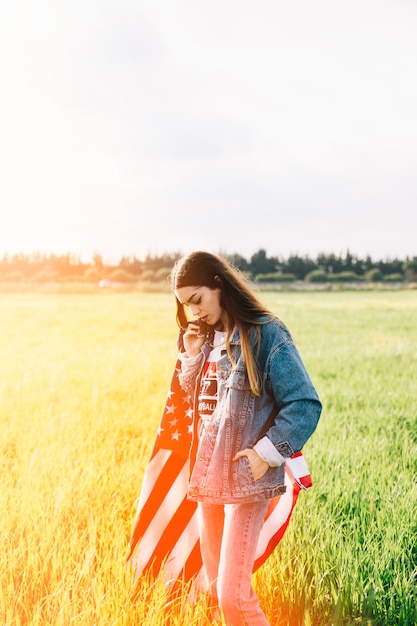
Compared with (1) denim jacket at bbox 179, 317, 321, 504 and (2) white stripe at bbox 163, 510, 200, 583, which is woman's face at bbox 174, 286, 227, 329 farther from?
(2) white stripe at bbox 163, 510, 200, 583

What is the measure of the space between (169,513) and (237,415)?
103cm

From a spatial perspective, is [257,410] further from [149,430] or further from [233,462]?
[149,430]

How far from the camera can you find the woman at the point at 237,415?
7.97 ft

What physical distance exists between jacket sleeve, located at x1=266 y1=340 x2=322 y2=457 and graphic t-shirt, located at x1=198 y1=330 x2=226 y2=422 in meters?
0.30

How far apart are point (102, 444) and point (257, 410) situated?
3.17 m

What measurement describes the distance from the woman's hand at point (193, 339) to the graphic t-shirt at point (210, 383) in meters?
0.08

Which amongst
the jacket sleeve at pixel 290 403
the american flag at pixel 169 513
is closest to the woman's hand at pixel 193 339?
the american flag at pixel 169 513

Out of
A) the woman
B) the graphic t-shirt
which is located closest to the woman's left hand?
the woman

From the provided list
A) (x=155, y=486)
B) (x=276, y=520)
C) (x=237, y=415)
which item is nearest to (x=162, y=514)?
(x=155, y=486)

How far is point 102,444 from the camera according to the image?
542cm

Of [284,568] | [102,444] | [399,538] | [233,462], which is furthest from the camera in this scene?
[102,444]

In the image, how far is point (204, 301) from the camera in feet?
8.81

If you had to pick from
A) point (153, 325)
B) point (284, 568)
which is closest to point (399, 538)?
point (284, 568)

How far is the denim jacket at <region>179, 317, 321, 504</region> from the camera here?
8.02 ft
